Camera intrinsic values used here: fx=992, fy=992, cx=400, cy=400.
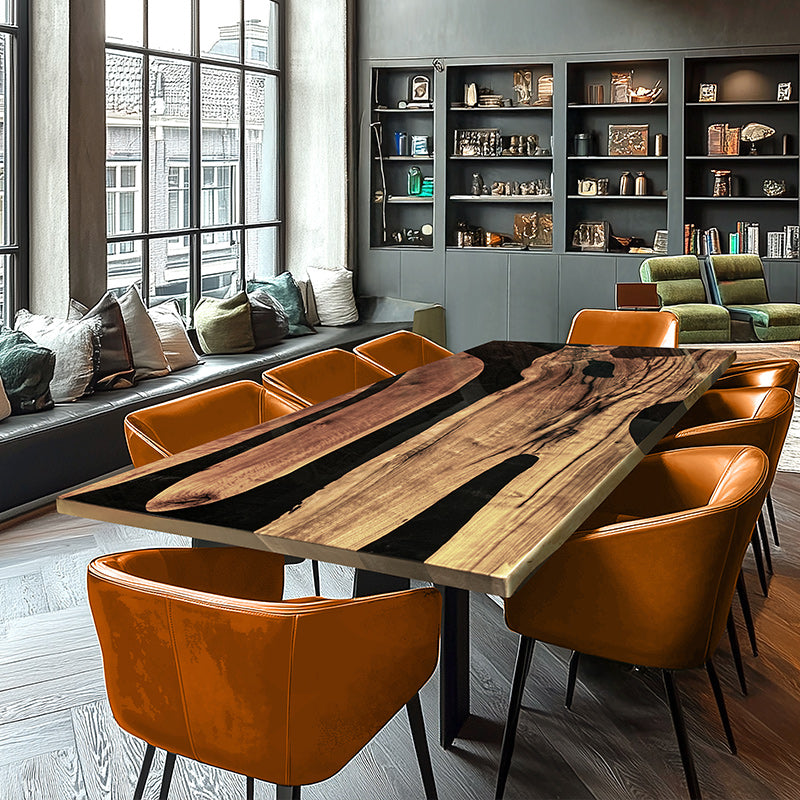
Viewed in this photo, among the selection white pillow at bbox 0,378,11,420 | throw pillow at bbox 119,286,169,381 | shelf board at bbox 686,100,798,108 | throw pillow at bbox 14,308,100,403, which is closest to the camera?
white pillow at bbox 0,378,11,420

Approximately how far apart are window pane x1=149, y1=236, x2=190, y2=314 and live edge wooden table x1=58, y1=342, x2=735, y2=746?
3590 millimetres

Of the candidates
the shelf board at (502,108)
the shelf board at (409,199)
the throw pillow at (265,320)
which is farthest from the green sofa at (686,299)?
the throw pillow at (265,320)

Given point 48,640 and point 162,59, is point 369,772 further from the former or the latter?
point 162,59

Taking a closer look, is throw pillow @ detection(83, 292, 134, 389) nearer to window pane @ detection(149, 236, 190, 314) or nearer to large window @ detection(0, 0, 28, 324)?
large window @ detection(0, 0, 28, 324)

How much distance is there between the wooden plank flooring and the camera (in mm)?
2400

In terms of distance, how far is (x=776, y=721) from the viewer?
2.70 metres

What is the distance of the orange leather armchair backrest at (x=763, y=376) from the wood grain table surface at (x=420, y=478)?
39 centimetres

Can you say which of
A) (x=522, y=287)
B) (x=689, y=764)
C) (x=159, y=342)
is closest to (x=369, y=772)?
(x=689, y=764)

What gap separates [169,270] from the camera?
22.3ft

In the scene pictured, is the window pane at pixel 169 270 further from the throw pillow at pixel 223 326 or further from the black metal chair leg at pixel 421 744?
the black metal chair leg at pixel 421 744

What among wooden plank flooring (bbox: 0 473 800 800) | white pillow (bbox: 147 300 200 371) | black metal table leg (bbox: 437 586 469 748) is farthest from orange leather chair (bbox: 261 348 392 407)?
white pillow (bbox: 147 300 200 371)

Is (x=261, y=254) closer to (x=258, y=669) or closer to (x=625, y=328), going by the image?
(x=625, y=328)

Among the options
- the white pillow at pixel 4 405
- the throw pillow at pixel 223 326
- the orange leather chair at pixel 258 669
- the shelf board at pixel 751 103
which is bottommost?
the orange leather chair at pixel 258 669

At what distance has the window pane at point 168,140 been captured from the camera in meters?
6.51
